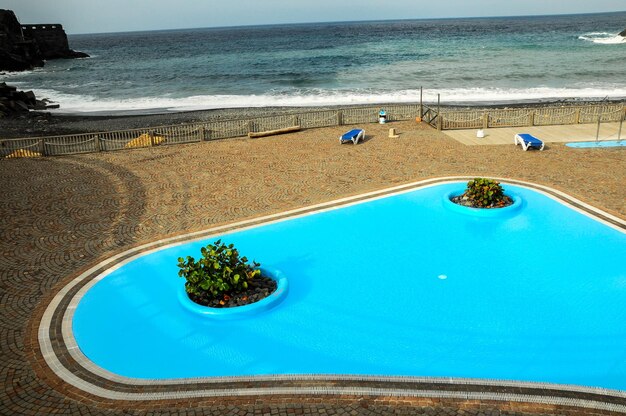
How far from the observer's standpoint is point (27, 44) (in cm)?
10700

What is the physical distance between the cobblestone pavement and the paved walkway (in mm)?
1375

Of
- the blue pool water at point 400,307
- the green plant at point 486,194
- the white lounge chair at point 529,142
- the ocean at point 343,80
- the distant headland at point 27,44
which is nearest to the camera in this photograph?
the blue pool water at point 400,307

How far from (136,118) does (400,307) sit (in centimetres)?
3595

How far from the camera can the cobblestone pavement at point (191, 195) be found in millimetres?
7898

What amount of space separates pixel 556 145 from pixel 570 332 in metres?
15.2

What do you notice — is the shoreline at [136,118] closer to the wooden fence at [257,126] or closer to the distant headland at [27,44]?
the wooden fence at [257,126]

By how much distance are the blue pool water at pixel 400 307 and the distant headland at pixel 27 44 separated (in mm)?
100935

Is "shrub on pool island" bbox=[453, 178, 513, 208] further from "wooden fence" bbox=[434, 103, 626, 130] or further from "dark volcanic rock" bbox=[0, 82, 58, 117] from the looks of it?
"dark volcanic rock" bbox=[0, 82, 58, 117]

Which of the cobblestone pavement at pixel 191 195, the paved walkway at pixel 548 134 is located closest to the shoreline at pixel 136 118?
the paved walkway at pixel 548 134

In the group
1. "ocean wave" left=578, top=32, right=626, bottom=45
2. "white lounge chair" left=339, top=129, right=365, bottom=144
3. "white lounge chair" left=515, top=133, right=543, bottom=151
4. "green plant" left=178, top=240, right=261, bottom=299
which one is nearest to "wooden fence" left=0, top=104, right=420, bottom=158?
"white lounge chair" left=339, top=129, right=365, bottom=144

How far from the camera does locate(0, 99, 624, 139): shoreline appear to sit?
117ft

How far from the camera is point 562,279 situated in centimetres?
1191

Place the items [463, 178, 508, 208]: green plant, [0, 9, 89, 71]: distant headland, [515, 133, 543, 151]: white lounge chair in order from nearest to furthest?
[463, 178, 508, 208]: green plant → [515, 133, 543, 151]: white lounge chair → [0, 9, 89, 71]: distant headland

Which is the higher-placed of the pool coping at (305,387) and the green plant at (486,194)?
the green plant at (486,194)
